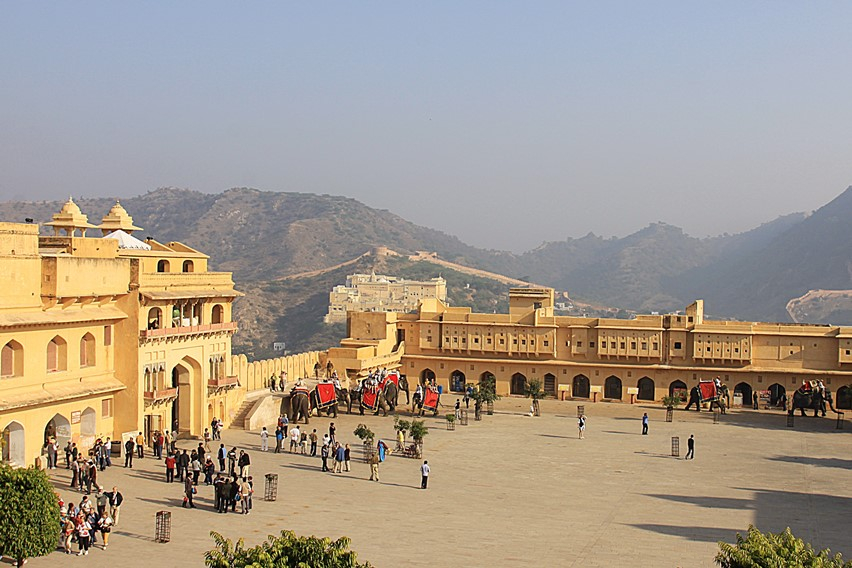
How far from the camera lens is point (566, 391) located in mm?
49094

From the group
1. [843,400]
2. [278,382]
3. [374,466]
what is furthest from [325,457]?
[843,400]

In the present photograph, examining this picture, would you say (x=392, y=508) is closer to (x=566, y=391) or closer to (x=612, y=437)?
(x=612, y=437)

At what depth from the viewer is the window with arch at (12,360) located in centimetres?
2616

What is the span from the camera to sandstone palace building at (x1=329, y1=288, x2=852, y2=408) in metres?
46.3

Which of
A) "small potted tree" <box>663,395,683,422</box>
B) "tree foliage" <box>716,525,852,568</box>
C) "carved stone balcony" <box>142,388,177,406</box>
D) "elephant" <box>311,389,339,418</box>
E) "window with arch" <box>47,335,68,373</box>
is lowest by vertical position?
"small potted tree" <box>663,395,683,422</box>

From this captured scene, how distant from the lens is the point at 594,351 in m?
49.2

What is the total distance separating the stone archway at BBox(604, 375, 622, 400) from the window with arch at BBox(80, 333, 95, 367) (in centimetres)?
2700

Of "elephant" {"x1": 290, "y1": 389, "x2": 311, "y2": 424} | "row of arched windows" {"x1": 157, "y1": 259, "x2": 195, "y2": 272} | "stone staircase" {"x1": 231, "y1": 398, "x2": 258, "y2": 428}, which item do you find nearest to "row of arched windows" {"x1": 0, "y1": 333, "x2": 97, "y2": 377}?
"row of arched windows" {"x1": 157, "y1": 259, "x2": 195, "y2": 272}

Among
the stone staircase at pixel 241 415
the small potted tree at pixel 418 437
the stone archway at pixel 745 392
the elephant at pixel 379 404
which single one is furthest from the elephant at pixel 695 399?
the stone staircase at pixel 241 415

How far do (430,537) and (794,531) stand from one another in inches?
341

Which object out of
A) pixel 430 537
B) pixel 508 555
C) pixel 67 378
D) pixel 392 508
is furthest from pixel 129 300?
pixel 508 555

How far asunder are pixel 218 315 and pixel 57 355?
334 inches

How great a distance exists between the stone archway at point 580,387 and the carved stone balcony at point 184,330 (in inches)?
772

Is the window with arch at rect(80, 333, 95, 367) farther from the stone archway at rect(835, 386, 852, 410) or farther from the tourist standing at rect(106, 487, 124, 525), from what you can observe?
the stone archway at rect(835, 386, 852, 410)
